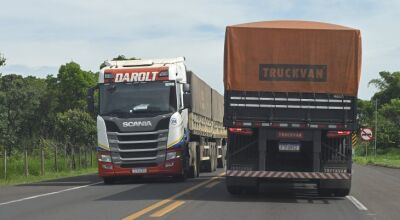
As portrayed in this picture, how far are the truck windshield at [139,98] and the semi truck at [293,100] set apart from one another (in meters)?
5.53

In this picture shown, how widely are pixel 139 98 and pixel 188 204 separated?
285 inches

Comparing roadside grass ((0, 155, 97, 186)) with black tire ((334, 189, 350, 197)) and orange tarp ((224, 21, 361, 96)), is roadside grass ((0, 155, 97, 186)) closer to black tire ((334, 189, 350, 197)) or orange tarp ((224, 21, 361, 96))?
orange tarp ((224, 21, 361, 96))

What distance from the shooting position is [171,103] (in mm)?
20281

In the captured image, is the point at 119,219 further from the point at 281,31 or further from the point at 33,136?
the point at 33,136

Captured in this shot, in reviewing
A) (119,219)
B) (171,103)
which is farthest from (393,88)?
(119,219)

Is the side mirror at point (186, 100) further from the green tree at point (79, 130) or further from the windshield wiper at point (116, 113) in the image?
the green tree at point (79, 130)

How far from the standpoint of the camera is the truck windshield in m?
20.2

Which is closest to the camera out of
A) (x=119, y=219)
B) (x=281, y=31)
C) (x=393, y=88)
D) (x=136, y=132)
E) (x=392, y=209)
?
(x=119, y=219)

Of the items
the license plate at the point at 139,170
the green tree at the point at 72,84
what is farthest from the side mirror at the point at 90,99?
the green tree at the point at 72,84

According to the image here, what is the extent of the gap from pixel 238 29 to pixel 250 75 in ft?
3.65

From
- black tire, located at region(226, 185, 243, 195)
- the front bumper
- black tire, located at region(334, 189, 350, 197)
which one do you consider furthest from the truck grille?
black tire, located at region(334, 189, 350, 197)

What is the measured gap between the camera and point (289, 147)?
14797 millimetres

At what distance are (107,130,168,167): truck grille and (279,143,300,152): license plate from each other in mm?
6087

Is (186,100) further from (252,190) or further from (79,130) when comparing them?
(79,130)
